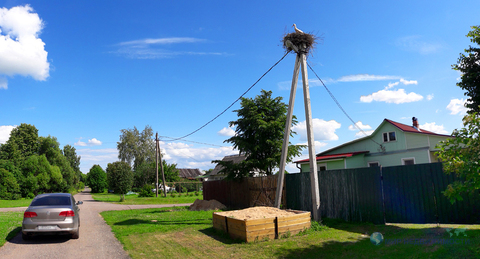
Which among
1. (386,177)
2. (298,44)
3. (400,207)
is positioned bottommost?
(400,207)

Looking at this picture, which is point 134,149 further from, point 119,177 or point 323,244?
point 323,244

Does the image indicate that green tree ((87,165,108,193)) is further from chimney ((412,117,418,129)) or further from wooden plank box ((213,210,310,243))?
wooden plank box ((213,210,310,243))

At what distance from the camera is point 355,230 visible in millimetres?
9188

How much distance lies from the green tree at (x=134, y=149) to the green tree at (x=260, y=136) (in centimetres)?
3909

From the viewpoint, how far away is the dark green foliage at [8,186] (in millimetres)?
37281

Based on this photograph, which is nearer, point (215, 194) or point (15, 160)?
point (215, 194)

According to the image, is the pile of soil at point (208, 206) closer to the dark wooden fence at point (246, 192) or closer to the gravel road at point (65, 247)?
the dark wooden fence at point (246, 192)

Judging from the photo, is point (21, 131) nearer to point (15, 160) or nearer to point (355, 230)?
point (15, 160)

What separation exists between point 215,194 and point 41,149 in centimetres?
4713

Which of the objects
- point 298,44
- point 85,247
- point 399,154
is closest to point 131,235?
point 85,247

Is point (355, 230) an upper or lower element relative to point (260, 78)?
lower

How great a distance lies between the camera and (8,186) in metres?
37.9

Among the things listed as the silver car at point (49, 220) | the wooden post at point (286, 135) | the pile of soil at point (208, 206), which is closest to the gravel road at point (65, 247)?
the silver car at point (49, 220)

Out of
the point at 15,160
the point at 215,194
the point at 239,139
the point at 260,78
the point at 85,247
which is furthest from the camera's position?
the point at 15,160
